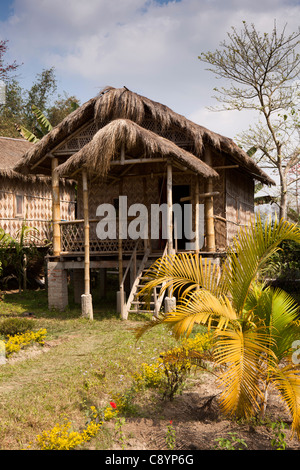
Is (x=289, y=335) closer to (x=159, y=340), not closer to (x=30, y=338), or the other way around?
(x=159, y=340)

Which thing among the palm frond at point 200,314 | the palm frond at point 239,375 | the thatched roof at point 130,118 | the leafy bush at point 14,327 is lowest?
the leafy bush at point 14,327

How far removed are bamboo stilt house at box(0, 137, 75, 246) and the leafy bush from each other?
7191 millimetres

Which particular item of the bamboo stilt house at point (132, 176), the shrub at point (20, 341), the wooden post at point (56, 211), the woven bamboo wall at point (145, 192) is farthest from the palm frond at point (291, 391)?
the wooden post at point (56, 211)

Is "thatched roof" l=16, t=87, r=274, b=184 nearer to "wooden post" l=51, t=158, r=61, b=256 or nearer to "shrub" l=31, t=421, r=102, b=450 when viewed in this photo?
"wooden post" l=51, t=158, r=61, b=256

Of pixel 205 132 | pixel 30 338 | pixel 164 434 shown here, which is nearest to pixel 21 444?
pixel 164 434

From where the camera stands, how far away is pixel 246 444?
4383 mm

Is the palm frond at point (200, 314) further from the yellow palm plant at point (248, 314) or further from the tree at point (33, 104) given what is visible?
the tree at point (33, 104)

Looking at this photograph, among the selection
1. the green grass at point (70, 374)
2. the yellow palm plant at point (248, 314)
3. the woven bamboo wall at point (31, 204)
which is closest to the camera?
the yellow palm plant at point (248, 314)

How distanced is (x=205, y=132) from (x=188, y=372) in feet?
22.0

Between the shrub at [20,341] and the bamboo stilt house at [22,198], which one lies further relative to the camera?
the bamboo stilt house at [22,198]

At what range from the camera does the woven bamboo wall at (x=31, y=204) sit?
1592 centimetres

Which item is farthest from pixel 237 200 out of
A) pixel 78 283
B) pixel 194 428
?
pixel 194 428

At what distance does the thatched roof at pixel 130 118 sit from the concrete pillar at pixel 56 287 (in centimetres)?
289

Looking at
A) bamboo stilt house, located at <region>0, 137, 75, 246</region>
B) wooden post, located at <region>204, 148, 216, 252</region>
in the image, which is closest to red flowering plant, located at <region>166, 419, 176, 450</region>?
wooden post, located at <region>204, 148, 216, 252</region>
